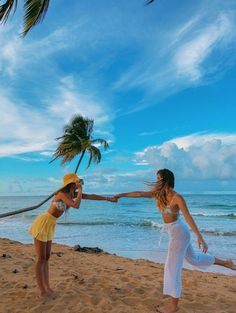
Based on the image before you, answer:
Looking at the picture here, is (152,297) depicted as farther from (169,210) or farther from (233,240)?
(233,240)

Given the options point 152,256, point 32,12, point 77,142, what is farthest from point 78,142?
point 32,12

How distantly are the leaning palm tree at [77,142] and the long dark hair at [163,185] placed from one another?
325 inches

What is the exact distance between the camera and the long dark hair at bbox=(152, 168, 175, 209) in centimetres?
454

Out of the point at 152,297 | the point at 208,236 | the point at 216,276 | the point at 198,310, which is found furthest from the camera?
the point at 208,236

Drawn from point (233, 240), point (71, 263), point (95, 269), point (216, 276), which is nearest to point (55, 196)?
point (95, 269)

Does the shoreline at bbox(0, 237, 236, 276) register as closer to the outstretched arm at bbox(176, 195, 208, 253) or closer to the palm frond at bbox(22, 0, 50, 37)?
the outstretched arm at bbox(176, 195, 208, 253)

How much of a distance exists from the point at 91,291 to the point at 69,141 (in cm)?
1073

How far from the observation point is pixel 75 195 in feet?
16.9

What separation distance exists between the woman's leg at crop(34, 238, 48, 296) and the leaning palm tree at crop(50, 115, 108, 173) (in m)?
7.72

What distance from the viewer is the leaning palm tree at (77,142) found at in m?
14.4

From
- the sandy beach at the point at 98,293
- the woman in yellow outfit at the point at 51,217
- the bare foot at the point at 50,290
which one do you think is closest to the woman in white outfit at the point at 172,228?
the sandy beach at the point at 98,293

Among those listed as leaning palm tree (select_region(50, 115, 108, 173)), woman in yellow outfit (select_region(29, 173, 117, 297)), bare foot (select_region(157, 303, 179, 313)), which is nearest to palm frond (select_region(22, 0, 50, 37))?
woman in yellow outfit (select_region(29, 173, 117, 297))

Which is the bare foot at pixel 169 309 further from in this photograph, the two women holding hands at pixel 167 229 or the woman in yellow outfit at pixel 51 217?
the woman in yellow outfit at pixel 51 217

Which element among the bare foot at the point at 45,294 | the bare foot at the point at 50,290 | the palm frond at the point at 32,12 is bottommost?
the bare foot at the point at 45,294
